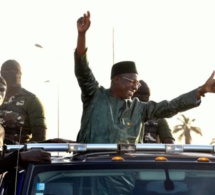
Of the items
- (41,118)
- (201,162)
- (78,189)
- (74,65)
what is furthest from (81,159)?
(41,118)

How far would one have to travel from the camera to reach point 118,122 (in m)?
7.87

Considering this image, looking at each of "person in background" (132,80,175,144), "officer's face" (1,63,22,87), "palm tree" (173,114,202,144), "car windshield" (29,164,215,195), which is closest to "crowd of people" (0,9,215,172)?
"car windshield" (29,164,215,195)

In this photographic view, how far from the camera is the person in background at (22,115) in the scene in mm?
10023

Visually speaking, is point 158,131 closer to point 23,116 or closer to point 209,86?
point 23,116

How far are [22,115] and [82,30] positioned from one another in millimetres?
2510

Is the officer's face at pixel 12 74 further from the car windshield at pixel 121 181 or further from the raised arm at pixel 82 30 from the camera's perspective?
the car windshield at pixel 121 181

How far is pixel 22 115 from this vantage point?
10133 mm

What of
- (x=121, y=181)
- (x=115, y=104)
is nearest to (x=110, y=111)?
(x=115, y=104)

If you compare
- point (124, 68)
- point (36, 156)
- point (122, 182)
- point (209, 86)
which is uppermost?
point (124, 68)

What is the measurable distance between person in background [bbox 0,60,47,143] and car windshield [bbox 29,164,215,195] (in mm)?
4108

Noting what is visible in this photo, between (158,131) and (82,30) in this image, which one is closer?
(82,30)

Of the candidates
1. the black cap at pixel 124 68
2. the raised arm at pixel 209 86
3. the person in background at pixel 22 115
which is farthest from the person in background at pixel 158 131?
the raised arm at pixel 209 86

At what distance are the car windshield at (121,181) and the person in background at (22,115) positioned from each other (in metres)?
4.11

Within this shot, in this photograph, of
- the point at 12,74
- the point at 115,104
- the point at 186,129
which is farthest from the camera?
the point at 186,129
